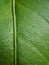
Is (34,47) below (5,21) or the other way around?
below

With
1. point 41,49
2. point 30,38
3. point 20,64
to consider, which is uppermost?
point 30,38

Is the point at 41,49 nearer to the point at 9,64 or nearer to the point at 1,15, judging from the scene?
the point at 9,64

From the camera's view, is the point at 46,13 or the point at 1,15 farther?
the point at 1,15

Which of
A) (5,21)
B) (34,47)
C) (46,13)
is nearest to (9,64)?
(34,47)
